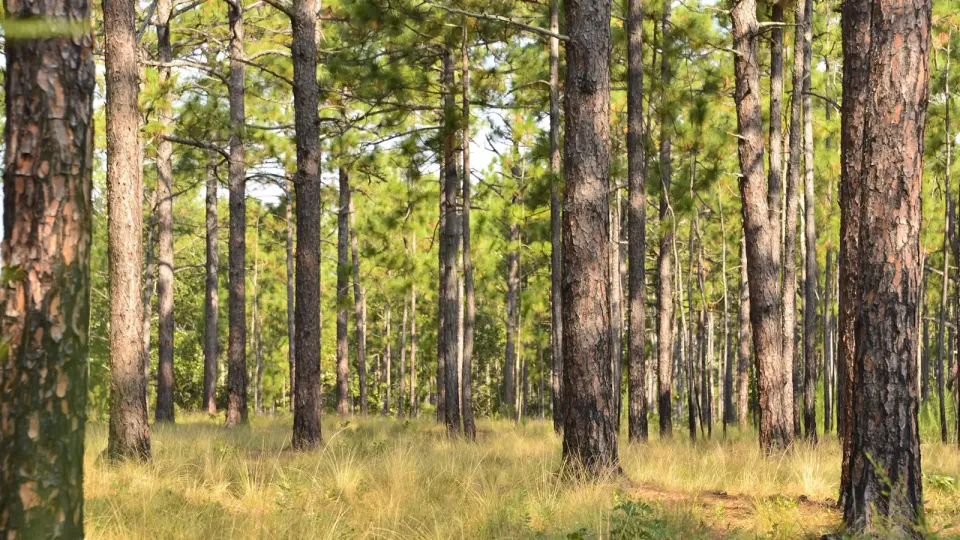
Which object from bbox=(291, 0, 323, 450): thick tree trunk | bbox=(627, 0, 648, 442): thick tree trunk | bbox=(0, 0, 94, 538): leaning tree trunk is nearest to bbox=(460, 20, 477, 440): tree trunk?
bbox=(627, 0, 648, 442): thick tree trunk

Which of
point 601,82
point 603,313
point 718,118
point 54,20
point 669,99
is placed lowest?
point 603,313

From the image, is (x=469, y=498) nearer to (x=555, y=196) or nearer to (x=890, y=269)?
(x=890, y=269)

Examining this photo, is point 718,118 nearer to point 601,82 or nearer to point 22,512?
point 601,82

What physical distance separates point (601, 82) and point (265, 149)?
37.1 ft

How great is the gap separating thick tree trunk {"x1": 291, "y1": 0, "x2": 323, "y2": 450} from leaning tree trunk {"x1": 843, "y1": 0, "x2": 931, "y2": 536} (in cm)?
606

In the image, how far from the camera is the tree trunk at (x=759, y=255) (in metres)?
8.77

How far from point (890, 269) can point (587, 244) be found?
249 centimetres

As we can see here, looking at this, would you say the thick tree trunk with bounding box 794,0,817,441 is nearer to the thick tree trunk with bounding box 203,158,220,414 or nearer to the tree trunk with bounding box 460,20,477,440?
the tree trunk with bounding box 460,20,477,440

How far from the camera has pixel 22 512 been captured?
272 centimetres

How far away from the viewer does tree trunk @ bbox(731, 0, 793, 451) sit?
877 cm

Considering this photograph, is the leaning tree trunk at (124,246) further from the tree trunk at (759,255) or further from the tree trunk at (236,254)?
the tree trunk at (759,255)

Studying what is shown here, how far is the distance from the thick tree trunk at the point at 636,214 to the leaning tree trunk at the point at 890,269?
261 inches

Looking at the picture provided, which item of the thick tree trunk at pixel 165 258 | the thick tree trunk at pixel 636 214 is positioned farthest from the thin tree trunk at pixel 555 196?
the thick tree trunk at pixel 165 258

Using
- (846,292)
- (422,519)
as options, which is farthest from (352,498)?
(846,292)
